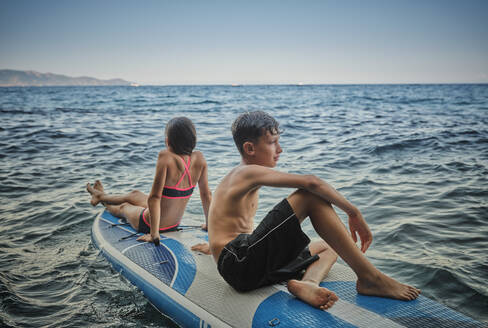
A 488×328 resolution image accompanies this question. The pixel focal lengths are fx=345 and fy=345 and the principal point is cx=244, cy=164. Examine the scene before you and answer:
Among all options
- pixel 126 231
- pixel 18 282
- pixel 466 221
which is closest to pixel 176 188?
pixel 126 231

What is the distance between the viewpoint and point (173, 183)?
3688 millimetres

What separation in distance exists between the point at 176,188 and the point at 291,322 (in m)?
2.01

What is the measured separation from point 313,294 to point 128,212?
280 cm

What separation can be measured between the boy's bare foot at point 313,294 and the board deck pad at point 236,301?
36mm

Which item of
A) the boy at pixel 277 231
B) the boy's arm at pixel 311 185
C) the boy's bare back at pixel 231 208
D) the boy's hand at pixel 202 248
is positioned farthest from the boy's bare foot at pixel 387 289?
the boy's hand at pixel 202 248

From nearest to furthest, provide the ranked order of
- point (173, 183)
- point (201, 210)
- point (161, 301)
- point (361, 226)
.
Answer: point (361, 226), point (161, 301), point (173, 183), point (201, 210)

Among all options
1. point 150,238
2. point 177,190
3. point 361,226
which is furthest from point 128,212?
point 361,226

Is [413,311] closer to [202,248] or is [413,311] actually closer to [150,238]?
[202,248]

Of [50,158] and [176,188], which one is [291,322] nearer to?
[176,188]

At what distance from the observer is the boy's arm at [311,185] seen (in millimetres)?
2186

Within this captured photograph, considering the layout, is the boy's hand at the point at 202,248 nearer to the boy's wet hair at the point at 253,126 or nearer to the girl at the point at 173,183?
the girl at the point at 173,183

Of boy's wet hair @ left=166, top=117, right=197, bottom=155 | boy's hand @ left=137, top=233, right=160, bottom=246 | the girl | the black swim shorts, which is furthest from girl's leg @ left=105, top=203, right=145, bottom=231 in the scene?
the black swim shorts

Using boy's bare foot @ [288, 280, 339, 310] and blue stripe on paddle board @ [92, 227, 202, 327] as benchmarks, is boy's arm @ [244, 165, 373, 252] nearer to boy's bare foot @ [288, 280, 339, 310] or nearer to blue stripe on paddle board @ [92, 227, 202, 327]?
boy's bare foot @ [288, 280, 339, 310]

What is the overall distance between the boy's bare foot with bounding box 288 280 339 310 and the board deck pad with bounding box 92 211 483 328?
1.4 inches
